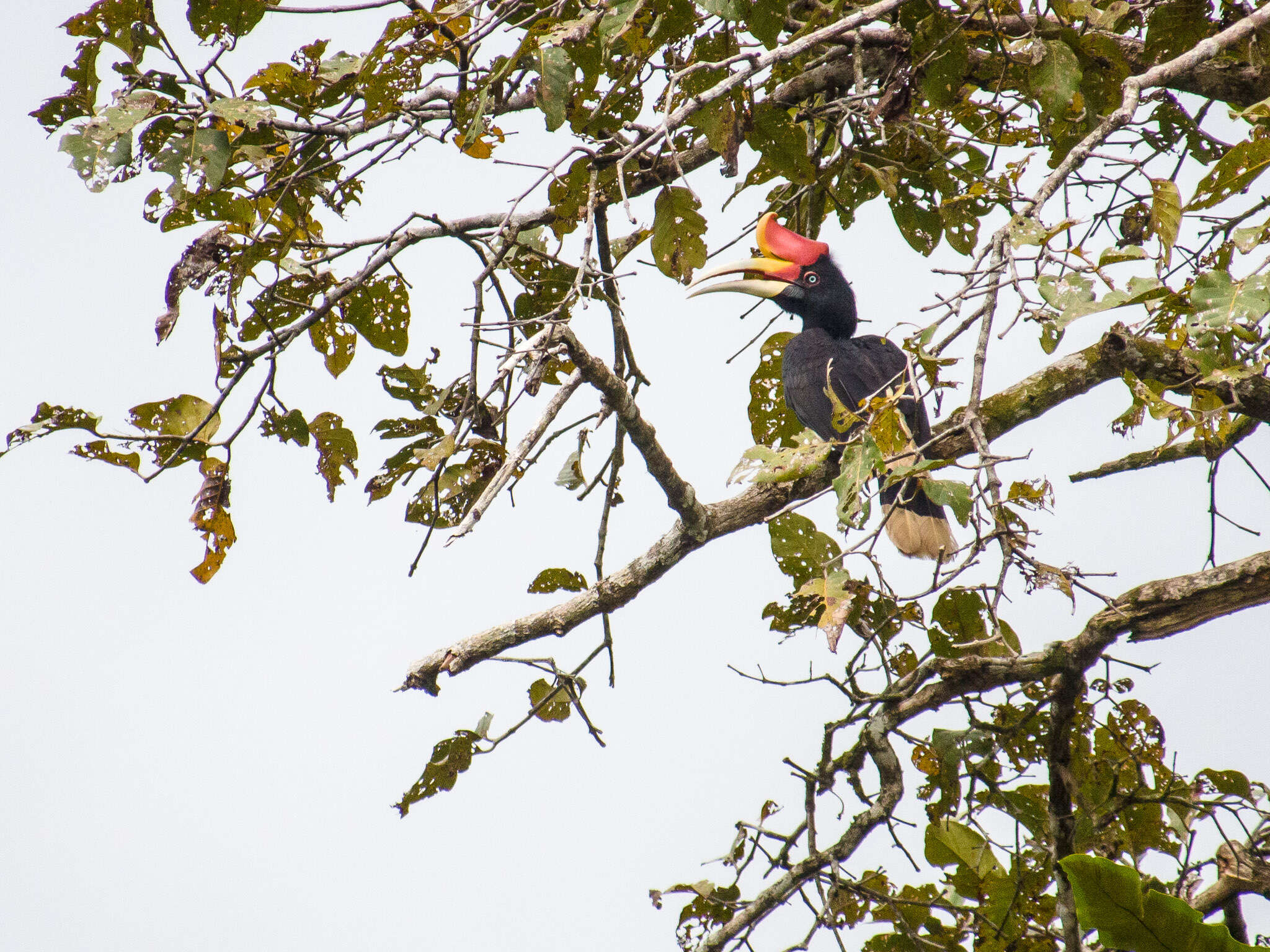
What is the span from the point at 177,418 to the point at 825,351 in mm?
2100

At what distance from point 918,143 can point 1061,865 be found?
1610 mm

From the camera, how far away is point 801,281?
363cm

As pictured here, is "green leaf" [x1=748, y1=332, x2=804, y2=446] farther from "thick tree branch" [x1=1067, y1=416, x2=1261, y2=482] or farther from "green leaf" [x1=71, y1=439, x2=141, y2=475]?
"green leaf" [x1=71, y1=439, x2=141, y2=475]

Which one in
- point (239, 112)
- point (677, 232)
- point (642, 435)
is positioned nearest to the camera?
point (239, 112)

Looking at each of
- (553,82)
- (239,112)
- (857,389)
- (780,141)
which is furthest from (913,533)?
(239,112)

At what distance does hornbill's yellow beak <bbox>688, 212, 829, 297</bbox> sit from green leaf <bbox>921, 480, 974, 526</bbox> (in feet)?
7.07

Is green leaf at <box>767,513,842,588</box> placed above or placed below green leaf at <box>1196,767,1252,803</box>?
above

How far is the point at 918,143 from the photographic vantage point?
238 cm

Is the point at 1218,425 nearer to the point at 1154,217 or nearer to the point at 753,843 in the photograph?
the point at 1154,217

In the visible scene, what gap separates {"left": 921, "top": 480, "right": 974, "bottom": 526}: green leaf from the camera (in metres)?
1.32

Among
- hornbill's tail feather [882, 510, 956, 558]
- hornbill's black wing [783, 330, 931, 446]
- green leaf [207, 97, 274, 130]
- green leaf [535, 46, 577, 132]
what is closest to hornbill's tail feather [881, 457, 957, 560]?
hornbill's tail feather [882, 510, 956, 558]

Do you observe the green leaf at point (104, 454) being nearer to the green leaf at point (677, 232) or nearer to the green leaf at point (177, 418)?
the green leaf at point (177, 418)

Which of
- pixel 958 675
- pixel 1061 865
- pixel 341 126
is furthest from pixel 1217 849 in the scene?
pixel 341 126

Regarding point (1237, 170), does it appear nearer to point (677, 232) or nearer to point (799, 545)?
point (677, 232)
